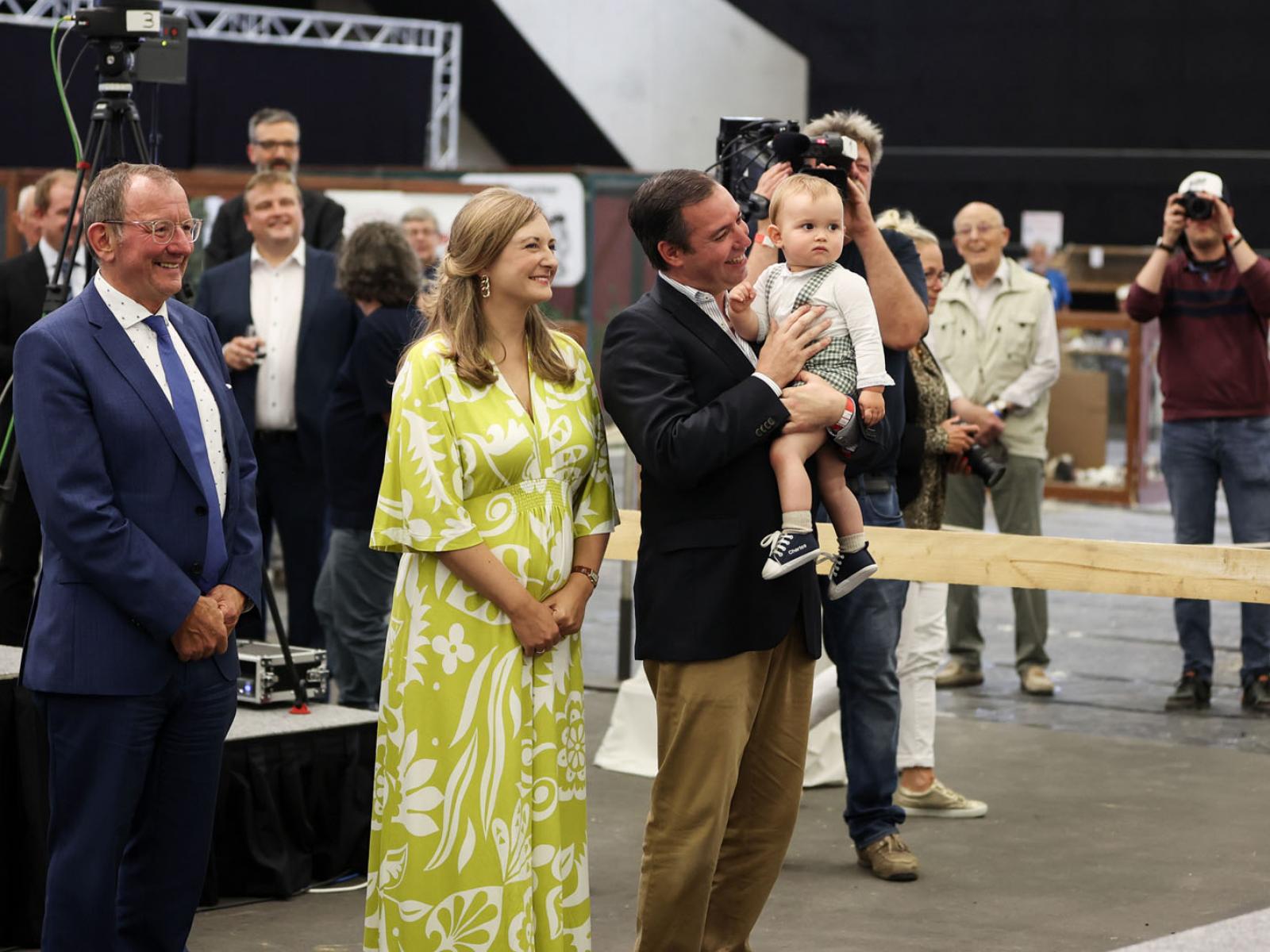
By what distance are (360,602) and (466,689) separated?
88.9 inches

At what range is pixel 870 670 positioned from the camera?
4.48 m

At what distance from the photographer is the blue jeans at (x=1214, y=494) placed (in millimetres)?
6516

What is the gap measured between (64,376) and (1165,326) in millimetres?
4647

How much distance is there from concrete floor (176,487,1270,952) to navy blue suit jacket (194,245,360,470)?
56.6 inches

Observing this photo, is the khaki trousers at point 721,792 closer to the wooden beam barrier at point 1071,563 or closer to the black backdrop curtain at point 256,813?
the wooden beam barrier at point 1071,563

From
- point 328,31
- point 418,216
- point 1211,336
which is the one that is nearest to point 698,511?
point 1211,336

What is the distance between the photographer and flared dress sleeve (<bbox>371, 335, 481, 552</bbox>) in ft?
10.6

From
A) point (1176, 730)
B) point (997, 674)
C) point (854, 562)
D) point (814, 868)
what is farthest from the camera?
point (997, 674)

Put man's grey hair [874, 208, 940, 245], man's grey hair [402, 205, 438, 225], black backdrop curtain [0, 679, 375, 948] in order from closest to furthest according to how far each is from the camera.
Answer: black backdrop curtain [0, 679, 375, 948] < man's grey hair [874, 208, 940, 245] < man's grey hair [402, 205, 438, 225]

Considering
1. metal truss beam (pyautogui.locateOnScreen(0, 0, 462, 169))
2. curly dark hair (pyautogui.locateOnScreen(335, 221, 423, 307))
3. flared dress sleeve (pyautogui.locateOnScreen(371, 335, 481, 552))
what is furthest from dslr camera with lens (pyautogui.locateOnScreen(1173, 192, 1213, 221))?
metal truss beam (pyautogui.locateOnScreen(0, 0, 462, 169))

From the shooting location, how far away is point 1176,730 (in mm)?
6340

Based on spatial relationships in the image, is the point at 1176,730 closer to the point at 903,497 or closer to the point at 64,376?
the point at 903,497

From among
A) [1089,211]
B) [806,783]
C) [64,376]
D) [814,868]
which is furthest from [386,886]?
[1089,211]

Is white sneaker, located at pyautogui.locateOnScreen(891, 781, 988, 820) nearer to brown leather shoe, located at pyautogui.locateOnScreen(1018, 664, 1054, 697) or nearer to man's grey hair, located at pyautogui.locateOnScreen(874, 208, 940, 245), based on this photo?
man's grey hair, located at pyautogui.locateOnScreen(874, 208, 940, 245)
